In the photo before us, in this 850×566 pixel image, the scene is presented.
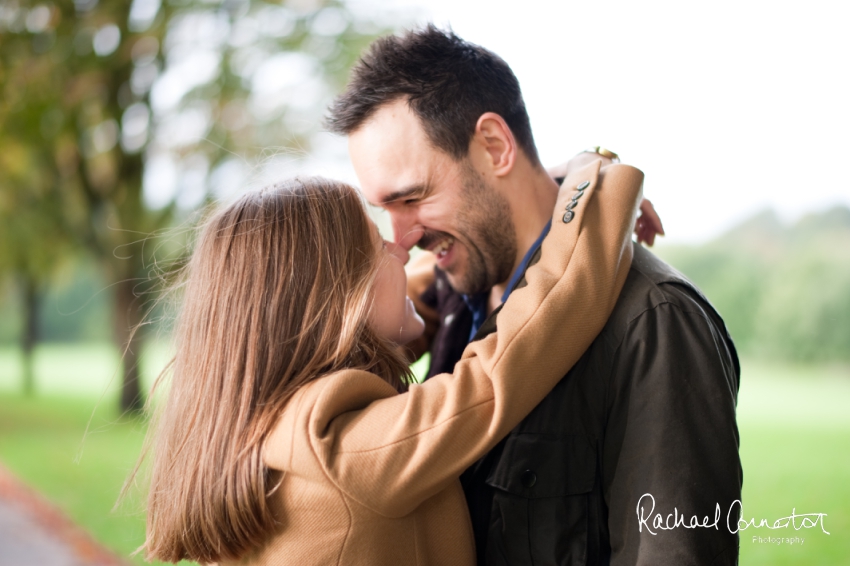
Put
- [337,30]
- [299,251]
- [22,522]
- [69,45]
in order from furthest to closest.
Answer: [337,30] → [69,45] → [22,522] → [299,251]

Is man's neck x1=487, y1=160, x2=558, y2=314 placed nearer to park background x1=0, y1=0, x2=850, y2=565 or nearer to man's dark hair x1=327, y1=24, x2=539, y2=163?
man's dark hair x1=327, y1=24, x2=539, y2=163

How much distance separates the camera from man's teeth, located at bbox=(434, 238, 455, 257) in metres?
2.40

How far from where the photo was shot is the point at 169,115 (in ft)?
36.1

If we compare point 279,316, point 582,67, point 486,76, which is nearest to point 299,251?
point 279,316

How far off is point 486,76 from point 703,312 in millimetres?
1049

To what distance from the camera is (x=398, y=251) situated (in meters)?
2.28

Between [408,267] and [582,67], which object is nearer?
[408,267]

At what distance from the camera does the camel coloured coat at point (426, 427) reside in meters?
1.65

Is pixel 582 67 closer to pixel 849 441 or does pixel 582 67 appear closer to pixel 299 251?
pixel 849 441

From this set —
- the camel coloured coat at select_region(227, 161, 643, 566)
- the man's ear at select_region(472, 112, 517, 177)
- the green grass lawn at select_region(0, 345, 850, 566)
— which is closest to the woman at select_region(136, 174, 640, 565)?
the camel coloured coat at select_region(227, 161, 643, 566)

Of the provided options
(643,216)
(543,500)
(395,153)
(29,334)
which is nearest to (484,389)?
(543,500)

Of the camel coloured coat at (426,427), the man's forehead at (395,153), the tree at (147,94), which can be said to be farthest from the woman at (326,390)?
the tree at (147,94)

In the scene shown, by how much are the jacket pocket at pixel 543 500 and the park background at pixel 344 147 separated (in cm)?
588

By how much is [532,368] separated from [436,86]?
1.00 metres
